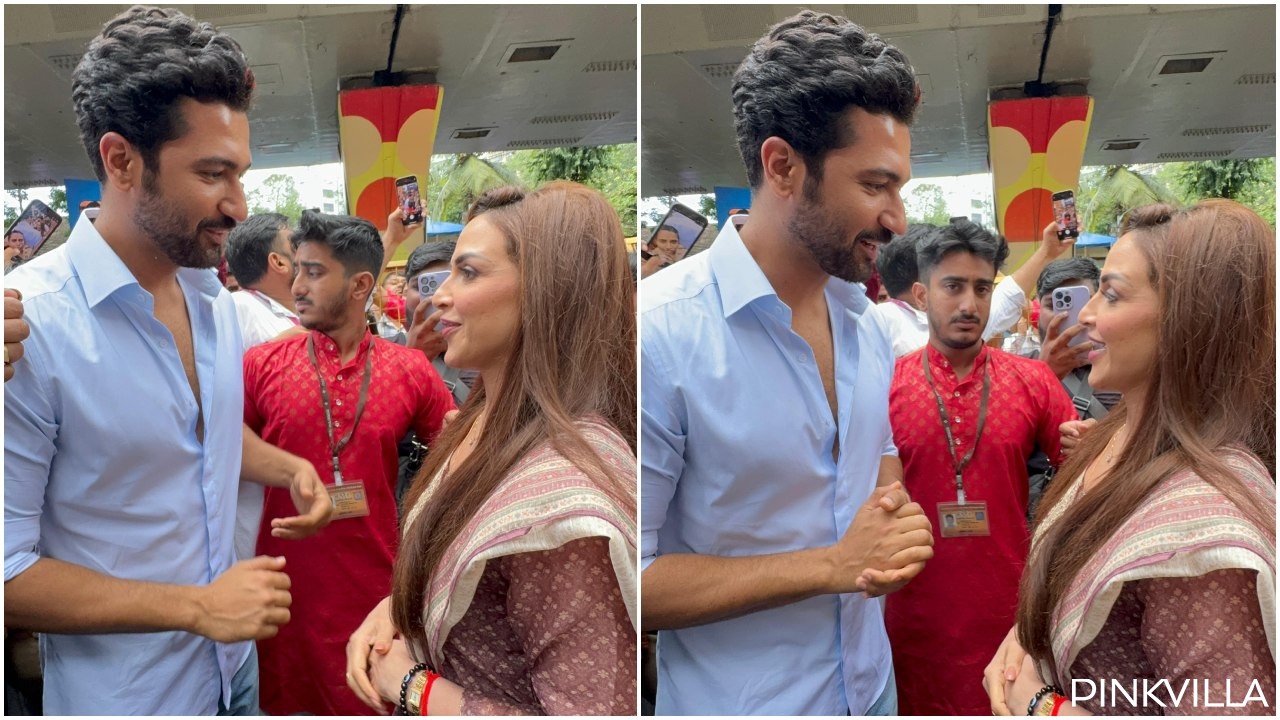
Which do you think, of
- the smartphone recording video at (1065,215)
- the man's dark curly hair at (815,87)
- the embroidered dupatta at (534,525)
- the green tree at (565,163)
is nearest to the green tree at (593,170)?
the green tree at (565,163)

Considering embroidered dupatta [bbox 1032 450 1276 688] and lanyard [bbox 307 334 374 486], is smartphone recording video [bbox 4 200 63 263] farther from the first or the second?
embroidered dupatta [bbox 1032 450 1276 688]

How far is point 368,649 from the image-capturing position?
7.52ft

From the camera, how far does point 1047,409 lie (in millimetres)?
2336

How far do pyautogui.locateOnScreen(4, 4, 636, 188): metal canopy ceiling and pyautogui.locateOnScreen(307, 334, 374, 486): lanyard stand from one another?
401 millimetres

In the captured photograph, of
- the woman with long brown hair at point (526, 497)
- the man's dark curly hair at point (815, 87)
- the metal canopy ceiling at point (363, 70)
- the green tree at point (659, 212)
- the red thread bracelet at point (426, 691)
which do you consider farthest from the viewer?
the green tree at point (659, 212)

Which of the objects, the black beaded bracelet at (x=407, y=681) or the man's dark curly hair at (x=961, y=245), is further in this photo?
the man's dark curly hair at (x=961, y=245)

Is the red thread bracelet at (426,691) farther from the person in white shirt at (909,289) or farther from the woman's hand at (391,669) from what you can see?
the person in white shirt at (909,289)

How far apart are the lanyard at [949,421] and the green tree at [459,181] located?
0.95 metres

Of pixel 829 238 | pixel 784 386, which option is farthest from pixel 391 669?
pixel 829 238

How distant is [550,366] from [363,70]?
82 cm

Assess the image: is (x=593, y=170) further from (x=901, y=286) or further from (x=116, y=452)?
(x=116, y=452)

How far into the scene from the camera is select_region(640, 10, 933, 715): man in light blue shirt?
2.21m

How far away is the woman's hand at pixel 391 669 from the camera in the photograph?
7.17 ft

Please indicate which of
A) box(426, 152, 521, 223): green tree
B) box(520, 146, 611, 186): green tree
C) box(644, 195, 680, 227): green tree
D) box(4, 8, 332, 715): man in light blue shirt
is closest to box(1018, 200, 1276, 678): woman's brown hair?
box(644, 195, 680, 227): green tree
